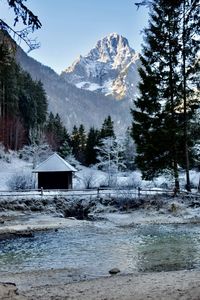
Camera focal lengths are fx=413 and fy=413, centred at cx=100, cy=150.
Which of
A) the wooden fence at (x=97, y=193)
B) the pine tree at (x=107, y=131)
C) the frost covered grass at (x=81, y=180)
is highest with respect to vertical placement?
the pine tree at (x=107, y=131)

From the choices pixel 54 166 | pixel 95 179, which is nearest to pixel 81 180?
pixel 95 179

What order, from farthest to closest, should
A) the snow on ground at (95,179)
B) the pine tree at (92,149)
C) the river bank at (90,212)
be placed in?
the pine tree at (92,149) → the snow on ground at (95,179) → the river bank at (90,212)

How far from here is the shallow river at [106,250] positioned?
14.4 metres

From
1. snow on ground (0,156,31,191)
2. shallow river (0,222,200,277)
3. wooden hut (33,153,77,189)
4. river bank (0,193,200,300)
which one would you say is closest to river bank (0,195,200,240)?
river bank (0,193,200,300)

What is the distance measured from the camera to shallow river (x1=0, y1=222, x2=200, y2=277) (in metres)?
14.4

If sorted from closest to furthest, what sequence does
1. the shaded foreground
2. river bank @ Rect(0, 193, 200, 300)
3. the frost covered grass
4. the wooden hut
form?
the shaded foreground
river bank @ Rect(0, 193, 200, 300)
the wooden hut
the frost covered grass

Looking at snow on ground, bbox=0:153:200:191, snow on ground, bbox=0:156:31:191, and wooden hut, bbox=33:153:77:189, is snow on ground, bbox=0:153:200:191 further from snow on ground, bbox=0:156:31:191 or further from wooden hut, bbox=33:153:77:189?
wooden hut, bbox=33:153:77:189

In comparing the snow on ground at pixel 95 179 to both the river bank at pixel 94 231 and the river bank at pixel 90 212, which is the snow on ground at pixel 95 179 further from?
the river bank at pixel 94 231

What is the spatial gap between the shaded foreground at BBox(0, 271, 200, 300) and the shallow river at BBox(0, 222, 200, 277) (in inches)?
89.3

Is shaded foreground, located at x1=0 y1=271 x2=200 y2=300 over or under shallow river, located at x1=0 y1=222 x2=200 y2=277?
over

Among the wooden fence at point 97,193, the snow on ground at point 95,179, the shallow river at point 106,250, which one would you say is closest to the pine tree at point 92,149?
the snow on ground at point 95,179

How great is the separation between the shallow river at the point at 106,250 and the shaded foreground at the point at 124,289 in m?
2.27

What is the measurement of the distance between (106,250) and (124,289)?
7.70m

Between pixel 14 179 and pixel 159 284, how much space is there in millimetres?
33789
